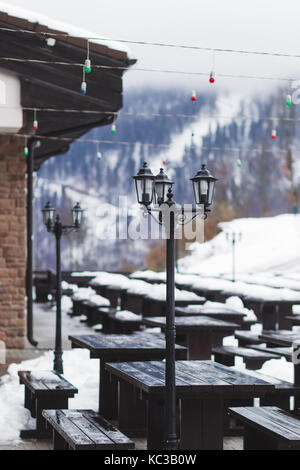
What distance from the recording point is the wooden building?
13.3 meters

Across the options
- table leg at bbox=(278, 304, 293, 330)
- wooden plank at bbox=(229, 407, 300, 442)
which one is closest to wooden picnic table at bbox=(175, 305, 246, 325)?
table leg at bbox=(278, 304, 293, 330)

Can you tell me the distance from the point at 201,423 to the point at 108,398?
227 centimetres

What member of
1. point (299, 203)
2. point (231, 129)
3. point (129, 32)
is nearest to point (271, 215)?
point (299, 203)

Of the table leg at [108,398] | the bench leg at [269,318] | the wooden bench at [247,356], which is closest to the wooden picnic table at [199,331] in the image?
the wooden bench at [247,356]

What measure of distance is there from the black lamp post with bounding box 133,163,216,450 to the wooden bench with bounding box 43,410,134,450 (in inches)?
18.5

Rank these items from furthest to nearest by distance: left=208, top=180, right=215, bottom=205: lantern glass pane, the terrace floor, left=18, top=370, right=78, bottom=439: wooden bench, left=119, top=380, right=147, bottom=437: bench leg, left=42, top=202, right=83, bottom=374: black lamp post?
left=42, top=202, right=83, bottom=374: black lamp post → left=119, top=380, right=147, bottom=437: bench leg → left=18, top=370, right=78, bottom=439: wooden bench → the terrace floor → left=208, top=180, right=215, bottom=205: lantern glass pane

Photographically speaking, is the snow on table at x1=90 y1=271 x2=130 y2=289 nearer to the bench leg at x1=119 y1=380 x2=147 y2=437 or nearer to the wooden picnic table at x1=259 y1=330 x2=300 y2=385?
the wooden picnic table at x1=259 y1=330 x2=300 y2=385

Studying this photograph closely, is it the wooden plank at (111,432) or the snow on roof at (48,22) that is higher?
the snow on roof at (48,22)

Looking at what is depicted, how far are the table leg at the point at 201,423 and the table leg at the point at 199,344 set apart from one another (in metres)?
4.38

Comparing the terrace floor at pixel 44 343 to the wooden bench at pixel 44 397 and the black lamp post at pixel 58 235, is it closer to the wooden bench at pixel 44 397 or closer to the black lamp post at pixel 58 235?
the wooden bench at pixel 44 397

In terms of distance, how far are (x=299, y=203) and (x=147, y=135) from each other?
19659mm

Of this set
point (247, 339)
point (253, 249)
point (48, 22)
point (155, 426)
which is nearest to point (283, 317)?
point (247, 339)

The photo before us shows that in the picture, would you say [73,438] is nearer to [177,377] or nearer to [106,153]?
[177,377]

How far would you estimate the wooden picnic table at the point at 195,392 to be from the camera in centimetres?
666
